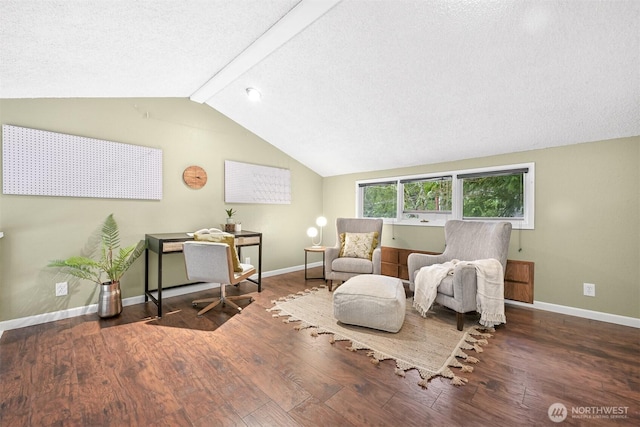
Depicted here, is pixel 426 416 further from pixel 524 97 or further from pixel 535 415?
pixel 524 97

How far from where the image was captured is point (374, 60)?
7.72 feet

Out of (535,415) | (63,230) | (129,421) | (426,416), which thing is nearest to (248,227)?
(63,230)

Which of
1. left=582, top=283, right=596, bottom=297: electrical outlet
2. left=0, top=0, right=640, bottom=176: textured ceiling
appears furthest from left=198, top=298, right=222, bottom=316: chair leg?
left=582, top=283, right=596, bottom=297: electrical outlet

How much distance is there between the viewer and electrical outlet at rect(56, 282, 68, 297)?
8.56ft

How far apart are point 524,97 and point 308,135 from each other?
2573 mm

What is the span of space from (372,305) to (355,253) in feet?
4.50

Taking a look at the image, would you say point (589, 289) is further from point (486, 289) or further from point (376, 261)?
point (376, 261)

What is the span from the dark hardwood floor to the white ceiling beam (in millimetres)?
2607

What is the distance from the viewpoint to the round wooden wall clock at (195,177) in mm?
3498

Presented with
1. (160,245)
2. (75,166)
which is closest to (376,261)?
(160,245)

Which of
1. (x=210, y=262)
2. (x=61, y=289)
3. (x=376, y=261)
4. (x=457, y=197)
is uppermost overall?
(x=457, y=197)

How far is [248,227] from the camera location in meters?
4.15

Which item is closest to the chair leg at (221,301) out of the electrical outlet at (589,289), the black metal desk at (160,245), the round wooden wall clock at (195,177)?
the black metal desk at (160,245)

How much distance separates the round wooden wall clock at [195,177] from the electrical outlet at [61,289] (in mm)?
1640
